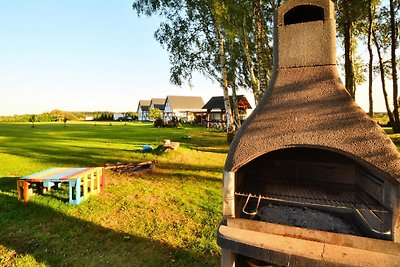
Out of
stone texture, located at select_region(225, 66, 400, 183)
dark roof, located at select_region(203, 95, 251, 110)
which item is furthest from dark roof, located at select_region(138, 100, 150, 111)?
stone texture, located at select_region(225, 66, 400, 183)

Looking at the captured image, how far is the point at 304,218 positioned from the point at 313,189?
1.79 ft

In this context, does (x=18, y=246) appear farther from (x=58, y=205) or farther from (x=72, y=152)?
(x=72, y=152)

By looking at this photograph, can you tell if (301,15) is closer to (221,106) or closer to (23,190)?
(23,190)

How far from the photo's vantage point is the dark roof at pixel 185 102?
2435 inches

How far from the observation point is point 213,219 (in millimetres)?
6262

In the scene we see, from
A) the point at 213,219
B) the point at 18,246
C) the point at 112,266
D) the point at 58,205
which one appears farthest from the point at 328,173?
the point at 58,205

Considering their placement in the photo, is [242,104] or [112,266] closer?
[112,266]

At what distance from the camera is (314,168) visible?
4.83 meters

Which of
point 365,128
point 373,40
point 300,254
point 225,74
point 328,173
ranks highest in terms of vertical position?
point 373,40

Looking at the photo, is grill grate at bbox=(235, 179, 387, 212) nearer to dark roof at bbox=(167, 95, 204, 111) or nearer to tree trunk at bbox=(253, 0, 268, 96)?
tree trunk at bbox=(253, 0, 268, 96)

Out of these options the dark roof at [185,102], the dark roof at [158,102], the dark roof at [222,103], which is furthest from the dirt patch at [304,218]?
the dark roof at [158,102]

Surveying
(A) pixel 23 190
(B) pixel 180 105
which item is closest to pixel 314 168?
(A) pixel 23 190

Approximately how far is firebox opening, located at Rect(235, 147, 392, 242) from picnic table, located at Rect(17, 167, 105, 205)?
16.3ft

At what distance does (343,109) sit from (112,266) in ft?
14.4
